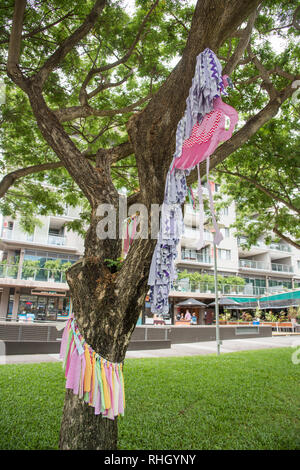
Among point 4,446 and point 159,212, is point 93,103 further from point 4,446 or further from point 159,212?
point 4,446

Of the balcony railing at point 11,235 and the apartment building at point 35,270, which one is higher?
the balcony railing at point 11,235

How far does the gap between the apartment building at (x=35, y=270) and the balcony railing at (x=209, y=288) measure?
27.8ft

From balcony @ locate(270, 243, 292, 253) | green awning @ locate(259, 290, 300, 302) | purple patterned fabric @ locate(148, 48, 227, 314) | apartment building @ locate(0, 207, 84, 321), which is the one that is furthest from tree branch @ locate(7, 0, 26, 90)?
balcony @ locate(270, 243, 292, 253)

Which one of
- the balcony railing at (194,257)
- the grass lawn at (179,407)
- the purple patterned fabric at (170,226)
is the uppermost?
the balcony railing at (194,257)

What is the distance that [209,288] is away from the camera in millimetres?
26281

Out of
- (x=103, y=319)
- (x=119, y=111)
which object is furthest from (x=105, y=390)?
(x=119, y=111)

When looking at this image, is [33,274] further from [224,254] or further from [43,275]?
[224,254]

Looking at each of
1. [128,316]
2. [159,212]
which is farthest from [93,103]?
[128,316]

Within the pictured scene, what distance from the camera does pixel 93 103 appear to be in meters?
7.91

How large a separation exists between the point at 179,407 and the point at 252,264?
29418 millimetres

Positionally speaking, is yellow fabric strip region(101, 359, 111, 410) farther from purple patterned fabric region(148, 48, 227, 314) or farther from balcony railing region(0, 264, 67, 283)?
balcony railing region(0, 264, 67, 283)

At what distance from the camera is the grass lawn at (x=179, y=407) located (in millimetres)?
3797

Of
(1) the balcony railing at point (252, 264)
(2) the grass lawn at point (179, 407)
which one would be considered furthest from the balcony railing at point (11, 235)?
(1) the balcony railing at point (252, 264)

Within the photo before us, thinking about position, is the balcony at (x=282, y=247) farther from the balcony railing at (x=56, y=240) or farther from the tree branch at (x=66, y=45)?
the tree branch at (x=66, y=45)
